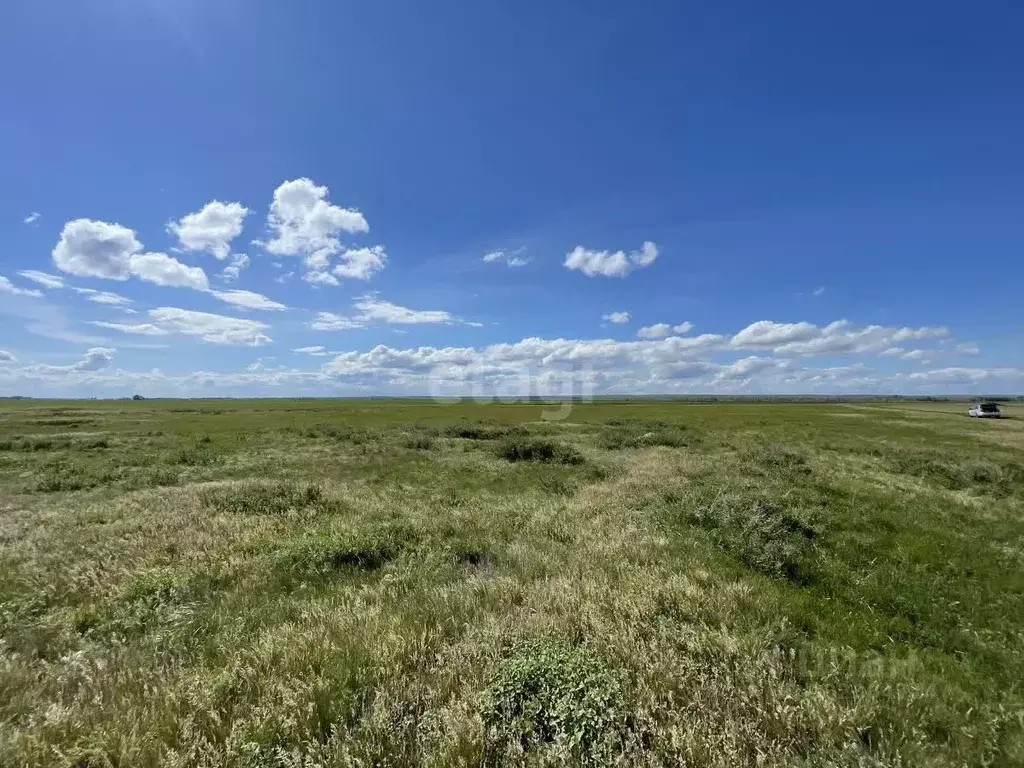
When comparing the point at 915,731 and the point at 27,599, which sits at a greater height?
the point at 915,731

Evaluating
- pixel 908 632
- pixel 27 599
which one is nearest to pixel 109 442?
pixel 27 599

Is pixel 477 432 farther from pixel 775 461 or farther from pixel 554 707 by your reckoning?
pixel 554 707

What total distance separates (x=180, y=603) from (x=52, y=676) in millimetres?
2335

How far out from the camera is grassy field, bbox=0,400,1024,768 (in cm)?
392

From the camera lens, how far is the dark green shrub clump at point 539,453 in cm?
2661

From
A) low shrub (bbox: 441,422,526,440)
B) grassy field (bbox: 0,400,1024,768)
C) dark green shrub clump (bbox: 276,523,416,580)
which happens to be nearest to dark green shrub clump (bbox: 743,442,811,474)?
grassy field (bbox: 0,400,1024,768)

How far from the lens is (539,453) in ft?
92.6

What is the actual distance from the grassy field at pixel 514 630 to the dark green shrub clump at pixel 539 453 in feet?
36.2

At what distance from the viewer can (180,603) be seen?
739cm

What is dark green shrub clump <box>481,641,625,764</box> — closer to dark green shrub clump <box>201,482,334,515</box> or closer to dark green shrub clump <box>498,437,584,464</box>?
dark green shrub clump <box>201,482,334,515</box>

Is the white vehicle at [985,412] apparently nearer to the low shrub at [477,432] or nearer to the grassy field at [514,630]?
the low shrub at [477,432]

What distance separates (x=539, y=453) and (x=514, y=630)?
74.3ft

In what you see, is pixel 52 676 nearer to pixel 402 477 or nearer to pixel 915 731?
pixel 915 731

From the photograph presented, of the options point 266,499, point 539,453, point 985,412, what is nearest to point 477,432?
point 539,453
